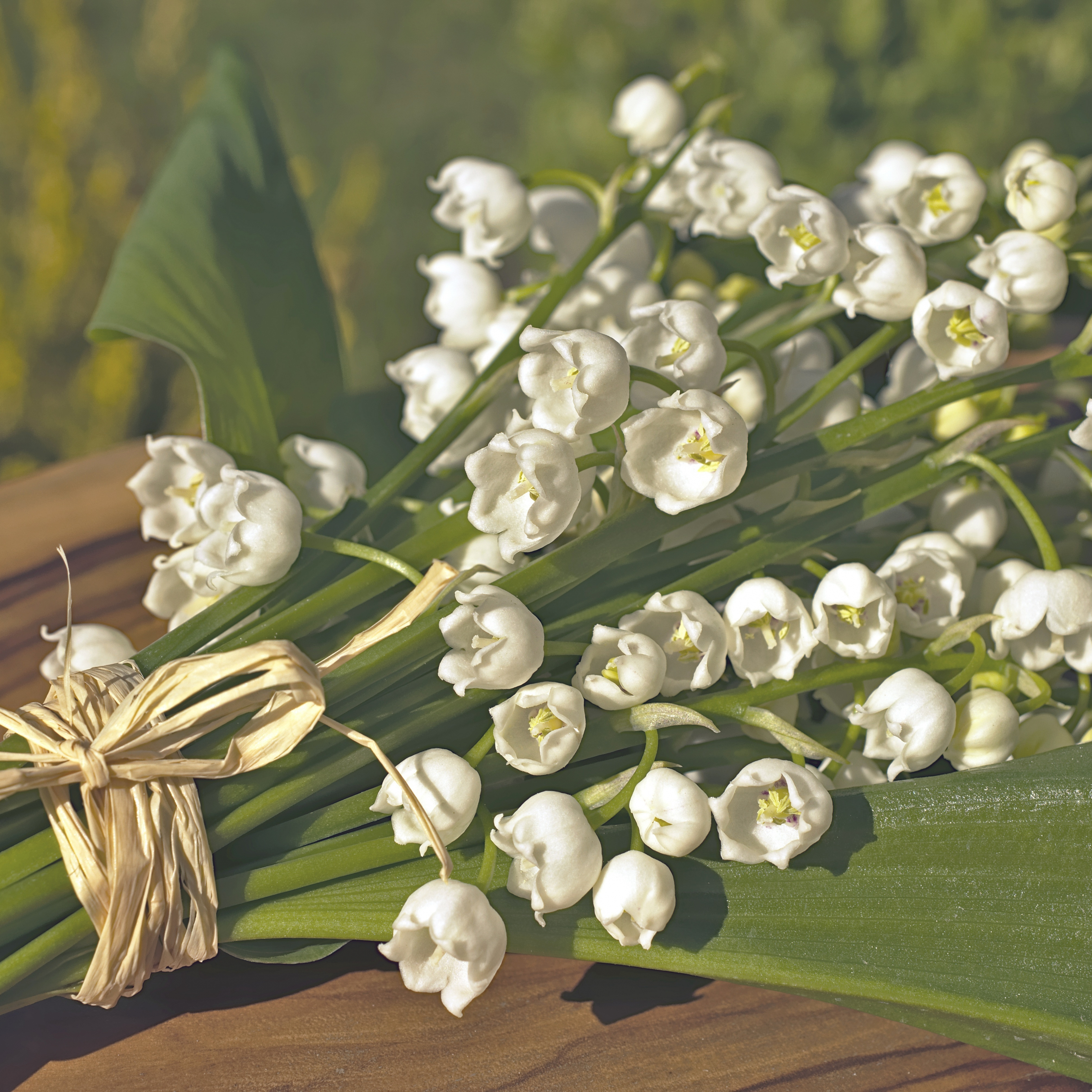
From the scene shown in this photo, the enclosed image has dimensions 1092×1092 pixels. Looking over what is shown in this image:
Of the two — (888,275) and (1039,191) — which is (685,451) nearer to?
(888,275)

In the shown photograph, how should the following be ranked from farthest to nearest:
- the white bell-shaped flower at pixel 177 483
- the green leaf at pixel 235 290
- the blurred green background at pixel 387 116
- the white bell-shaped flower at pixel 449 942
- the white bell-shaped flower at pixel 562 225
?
the blurred green background at pixel 387 116, the white bell-shaped flower at pixel 562 225, the green leaf at pixel 235 290, the white bell-shaped flower at pixel 177 483, the white bell-shaped flower at pixel 449 942

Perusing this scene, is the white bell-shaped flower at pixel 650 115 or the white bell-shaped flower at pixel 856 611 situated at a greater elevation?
the white bell-shaped flower at pixel 650 115

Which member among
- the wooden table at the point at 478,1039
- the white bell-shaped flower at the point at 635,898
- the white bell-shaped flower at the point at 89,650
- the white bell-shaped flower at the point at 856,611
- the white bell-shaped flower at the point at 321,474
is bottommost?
the wooden table at the point at 478,1039

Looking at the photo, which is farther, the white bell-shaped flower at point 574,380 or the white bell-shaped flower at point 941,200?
the white bell-shaped flower at point 941,200

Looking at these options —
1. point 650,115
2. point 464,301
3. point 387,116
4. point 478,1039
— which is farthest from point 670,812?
point 387,116

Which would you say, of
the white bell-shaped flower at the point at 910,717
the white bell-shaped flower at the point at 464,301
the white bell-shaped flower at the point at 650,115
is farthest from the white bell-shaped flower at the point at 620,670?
the white bell-shaped flower at the point at 650,115

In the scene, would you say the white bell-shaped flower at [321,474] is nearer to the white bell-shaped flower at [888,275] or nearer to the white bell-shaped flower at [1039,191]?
the white bell-shaped flower at [888,275]

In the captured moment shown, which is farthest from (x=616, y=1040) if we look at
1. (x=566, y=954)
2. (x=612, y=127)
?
(x=612, y=127)

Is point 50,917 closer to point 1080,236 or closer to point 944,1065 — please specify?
point 944,1065
